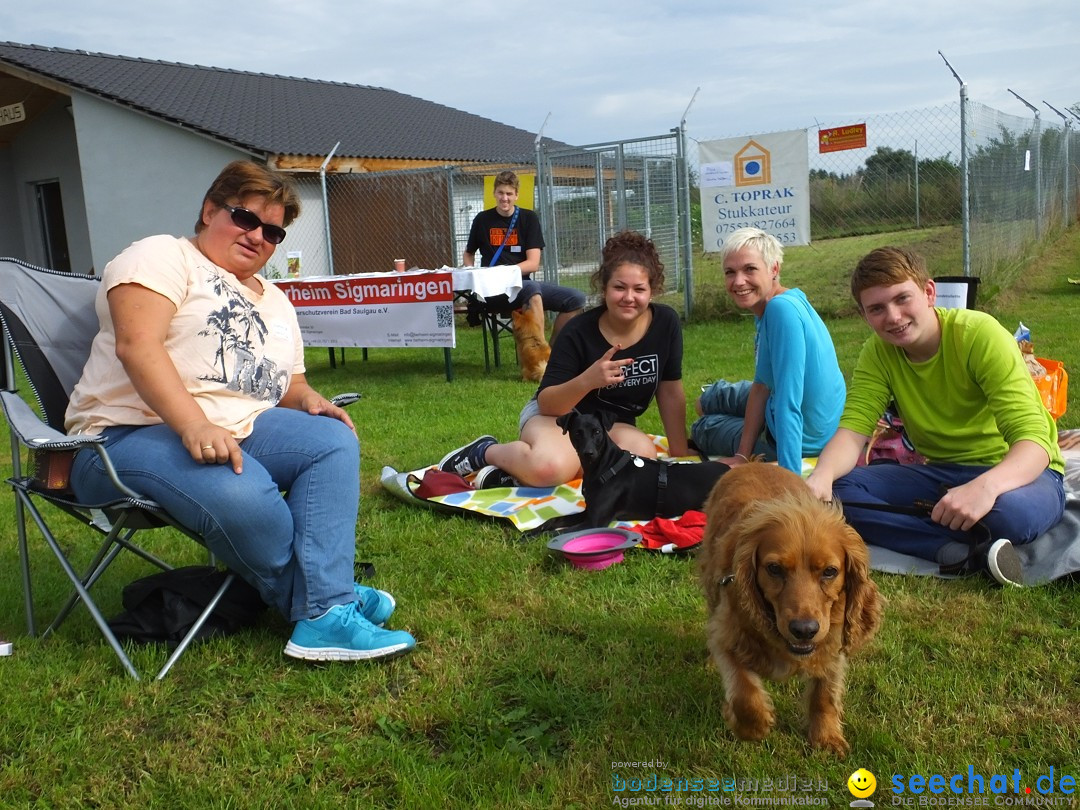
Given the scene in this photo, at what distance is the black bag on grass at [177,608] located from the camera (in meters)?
3.02

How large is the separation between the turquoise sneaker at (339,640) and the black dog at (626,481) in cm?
146

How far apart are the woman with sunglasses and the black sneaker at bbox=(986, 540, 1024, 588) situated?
206 cm

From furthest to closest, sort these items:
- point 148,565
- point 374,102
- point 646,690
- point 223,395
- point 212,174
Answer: point 374,102 → point 212,174 → point 148,565 → point 223,395 → point 646,690

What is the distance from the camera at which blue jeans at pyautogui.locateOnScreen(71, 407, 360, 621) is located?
8.83 ft

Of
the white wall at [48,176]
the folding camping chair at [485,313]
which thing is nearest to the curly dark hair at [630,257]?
the folding camping chair at [485,313]

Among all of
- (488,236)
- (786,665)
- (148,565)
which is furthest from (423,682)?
(488,236)

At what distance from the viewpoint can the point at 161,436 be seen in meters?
2.79

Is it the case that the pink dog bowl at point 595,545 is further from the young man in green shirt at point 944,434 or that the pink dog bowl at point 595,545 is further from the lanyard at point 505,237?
the lanyard at point 505,237

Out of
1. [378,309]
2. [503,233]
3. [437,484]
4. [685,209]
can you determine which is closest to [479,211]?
[685,209]

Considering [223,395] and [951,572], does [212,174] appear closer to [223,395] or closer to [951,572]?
[223,395]

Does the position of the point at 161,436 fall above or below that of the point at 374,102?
below

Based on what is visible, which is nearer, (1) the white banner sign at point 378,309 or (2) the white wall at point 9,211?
(1) the white banner sign at point 378,309

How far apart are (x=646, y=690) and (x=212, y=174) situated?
15.4m

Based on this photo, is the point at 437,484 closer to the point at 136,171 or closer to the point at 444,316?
the point at 444,316
